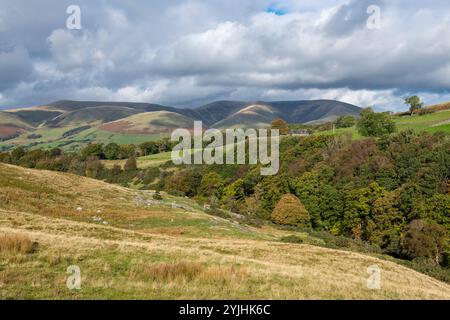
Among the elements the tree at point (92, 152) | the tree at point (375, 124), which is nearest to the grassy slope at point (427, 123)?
the tree at point (375, 124)

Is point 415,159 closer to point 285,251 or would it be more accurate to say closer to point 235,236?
point 235,236

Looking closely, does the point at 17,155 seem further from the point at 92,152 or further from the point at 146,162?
the point at 146,162

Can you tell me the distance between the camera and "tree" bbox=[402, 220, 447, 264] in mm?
65250

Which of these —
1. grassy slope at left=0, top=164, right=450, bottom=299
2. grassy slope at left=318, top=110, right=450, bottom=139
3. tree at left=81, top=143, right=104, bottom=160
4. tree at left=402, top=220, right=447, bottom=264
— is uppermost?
grassy slope at left=318, top=110, right=450, bottom=139

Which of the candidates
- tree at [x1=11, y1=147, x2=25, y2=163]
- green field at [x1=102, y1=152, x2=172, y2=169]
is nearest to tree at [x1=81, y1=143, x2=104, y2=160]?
green field at [x1=102, y1=152, x2=172, y2=169]

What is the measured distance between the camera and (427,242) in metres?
65.4

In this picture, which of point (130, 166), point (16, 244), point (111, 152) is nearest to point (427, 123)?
point (130, 166)

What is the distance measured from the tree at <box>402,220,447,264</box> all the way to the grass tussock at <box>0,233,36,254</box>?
65.6 metres

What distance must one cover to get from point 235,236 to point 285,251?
38.5ft

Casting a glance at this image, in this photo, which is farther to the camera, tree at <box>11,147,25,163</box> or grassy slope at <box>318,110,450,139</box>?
tree at <box>11,147,25,163</box>

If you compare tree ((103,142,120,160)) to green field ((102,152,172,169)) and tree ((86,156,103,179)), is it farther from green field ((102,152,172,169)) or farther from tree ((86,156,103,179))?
tree ((86,156,103,179))

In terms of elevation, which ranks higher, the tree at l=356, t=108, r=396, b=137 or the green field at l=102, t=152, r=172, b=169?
the tree at l=356, t=108, r=396, b=137

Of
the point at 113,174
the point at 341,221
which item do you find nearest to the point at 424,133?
the point at 341,221

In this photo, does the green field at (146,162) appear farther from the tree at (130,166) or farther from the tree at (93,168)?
the tree at (93,168)
